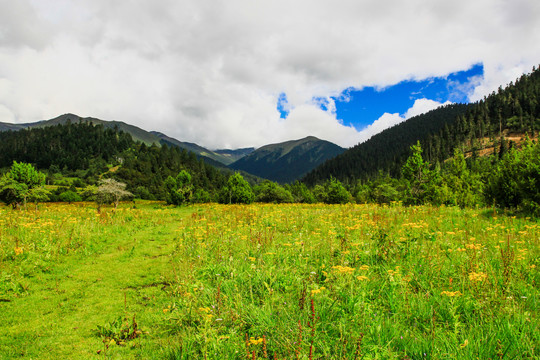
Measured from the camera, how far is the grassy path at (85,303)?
416 centimetres

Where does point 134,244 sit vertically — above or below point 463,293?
below

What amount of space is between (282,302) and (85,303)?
494 cm

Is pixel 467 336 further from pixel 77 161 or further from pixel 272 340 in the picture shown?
pixel 77 161

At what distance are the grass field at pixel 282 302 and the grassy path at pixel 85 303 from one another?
3 centimetres

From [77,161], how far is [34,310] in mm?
188830

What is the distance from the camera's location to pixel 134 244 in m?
10.7

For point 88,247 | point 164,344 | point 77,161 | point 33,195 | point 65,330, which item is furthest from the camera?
point 77,161

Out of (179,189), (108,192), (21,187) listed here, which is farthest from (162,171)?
(108,192)

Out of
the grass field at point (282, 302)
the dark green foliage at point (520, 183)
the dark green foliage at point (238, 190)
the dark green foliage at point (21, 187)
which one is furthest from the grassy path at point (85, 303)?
the dark green foliage at point (238, 190)

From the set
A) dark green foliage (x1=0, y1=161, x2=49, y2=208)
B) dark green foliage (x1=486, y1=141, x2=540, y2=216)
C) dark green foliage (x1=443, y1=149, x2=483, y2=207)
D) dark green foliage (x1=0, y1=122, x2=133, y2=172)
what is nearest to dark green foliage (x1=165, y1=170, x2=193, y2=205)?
dark green foliage (x1=0, y1=161, x2=49, y2=208)

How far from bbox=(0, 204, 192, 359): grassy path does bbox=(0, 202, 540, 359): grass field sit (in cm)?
3

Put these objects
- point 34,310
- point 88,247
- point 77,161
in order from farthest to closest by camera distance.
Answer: point 77,161 < point 88,247 < point 34,310

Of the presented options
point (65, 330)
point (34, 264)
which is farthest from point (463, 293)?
point (34, 264)

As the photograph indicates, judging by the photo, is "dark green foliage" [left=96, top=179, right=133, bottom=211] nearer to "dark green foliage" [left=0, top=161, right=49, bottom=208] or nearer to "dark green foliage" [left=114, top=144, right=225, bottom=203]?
"dark green foliage" [left=0, top=161, right=49, bottom=208]
